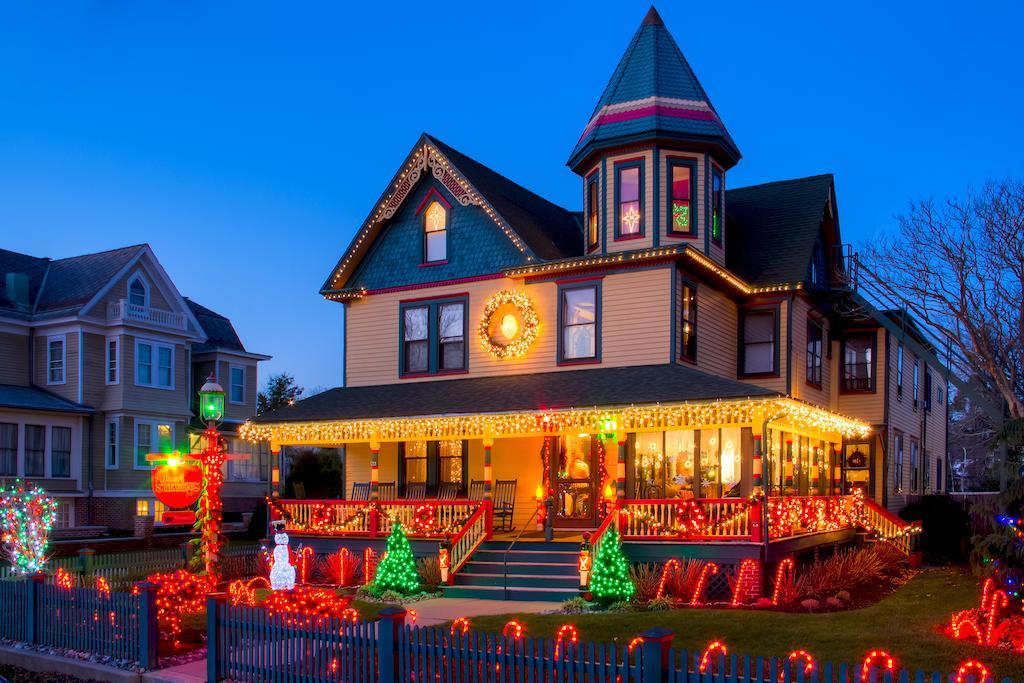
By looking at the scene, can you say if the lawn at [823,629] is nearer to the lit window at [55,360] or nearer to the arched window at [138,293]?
the lit window at [55,360]

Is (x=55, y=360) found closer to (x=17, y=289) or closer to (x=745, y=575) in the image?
(x=17, y=289)

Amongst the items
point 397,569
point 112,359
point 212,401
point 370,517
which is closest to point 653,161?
point 370,517

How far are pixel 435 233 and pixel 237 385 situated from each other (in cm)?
2448

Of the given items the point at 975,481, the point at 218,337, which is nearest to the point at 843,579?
the point at 218,337

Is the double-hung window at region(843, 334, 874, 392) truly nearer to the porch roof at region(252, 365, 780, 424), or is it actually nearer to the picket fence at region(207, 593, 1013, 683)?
the porch roof at region(252, 365, 780, 424)

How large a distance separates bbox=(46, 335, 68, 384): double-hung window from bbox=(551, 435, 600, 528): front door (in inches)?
931

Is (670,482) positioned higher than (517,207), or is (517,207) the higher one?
(517,207)

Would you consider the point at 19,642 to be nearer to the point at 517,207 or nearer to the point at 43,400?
the point at 517,207

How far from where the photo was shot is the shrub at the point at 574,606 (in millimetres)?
16759

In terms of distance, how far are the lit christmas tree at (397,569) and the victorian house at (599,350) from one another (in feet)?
3.19

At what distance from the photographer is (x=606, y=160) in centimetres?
2373

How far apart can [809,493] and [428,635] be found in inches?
745

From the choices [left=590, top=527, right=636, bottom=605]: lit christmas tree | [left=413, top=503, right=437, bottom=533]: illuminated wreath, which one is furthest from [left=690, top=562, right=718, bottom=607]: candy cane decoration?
[left=413, top=503, right=437, bottom=533]: illuminated wreath

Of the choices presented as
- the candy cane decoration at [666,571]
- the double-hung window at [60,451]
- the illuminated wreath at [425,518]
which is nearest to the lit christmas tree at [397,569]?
the illuminated wreath at [425,518]
